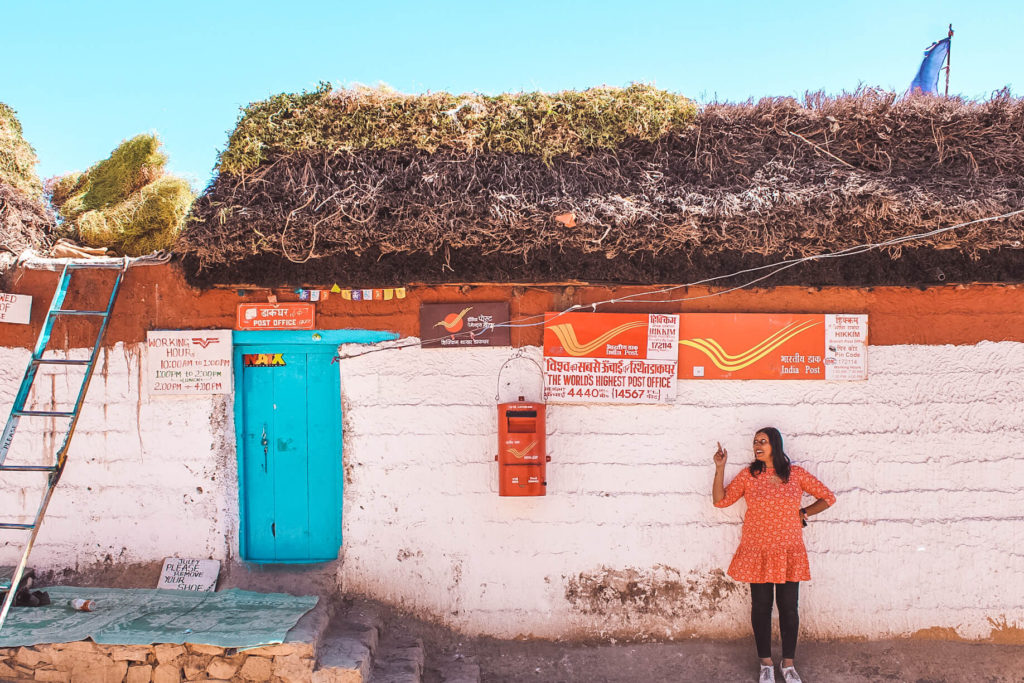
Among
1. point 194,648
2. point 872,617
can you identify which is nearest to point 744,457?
point 872,617

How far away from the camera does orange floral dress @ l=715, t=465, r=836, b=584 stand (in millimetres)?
4203

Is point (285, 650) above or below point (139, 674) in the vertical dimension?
above

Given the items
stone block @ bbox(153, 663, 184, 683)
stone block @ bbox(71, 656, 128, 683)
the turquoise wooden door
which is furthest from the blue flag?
stone block @ bbox(71, 656, 128, 683)

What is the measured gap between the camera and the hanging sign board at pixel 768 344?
4.73 meters

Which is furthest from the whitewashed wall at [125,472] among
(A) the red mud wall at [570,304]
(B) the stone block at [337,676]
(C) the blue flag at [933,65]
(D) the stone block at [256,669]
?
(C) the blue flag at [933,65]

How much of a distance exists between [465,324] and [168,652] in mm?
2938

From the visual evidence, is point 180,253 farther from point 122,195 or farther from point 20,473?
point 122,195

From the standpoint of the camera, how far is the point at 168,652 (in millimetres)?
3879

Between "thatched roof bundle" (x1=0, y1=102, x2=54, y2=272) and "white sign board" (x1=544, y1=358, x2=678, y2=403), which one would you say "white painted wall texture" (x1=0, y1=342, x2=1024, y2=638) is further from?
"thatched roof bundle" (x1=0, y1=102, x2=54, y2=272)

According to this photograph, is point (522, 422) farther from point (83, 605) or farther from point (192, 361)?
point (83, 605)

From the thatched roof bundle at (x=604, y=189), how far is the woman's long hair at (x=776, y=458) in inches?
48.1

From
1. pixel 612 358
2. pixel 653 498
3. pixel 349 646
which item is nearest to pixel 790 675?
pixel 653 498

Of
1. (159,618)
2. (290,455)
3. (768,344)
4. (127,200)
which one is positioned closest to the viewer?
(159,618)

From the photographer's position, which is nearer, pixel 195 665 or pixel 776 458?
pixel 195 665
